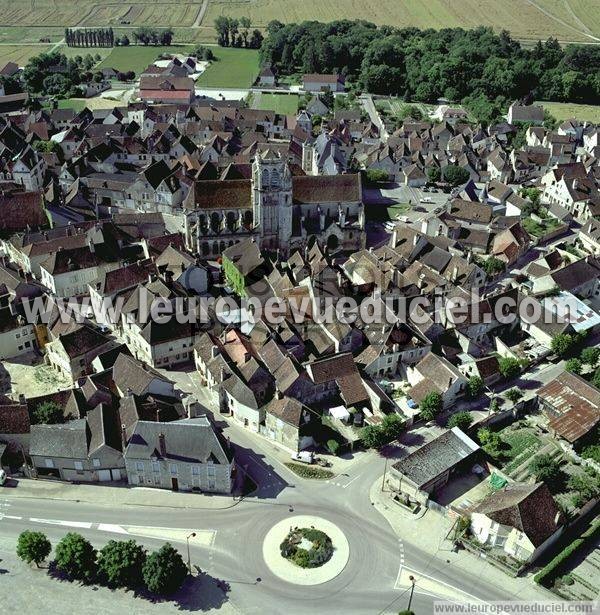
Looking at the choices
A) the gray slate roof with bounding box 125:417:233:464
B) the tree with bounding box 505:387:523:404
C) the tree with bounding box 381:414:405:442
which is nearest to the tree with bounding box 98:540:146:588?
the gray slate roof with bounding box 125:417:233:464

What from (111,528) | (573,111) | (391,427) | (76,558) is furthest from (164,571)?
(573,111)

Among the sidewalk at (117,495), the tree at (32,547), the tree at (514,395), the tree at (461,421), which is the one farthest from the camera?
the tree at (514,395)

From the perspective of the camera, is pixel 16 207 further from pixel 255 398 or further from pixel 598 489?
pixel 598 489

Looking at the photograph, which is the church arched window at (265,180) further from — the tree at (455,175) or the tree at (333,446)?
the tree at (455,175)

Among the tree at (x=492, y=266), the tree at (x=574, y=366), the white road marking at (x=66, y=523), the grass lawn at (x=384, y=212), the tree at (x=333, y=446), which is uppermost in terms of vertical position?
the grass lawn at (x=384, y=212)

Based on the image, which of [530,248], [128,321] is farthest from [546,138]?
[128,321]

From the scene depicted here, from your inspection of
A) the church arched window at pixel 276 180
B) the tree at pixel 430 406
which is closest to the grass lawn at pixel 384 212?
the church arched window at pixel 276 180

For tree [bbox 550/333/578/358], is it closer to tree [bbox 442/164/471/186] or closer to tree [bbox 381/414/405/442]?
tree [bbox 381/414/405/442]
